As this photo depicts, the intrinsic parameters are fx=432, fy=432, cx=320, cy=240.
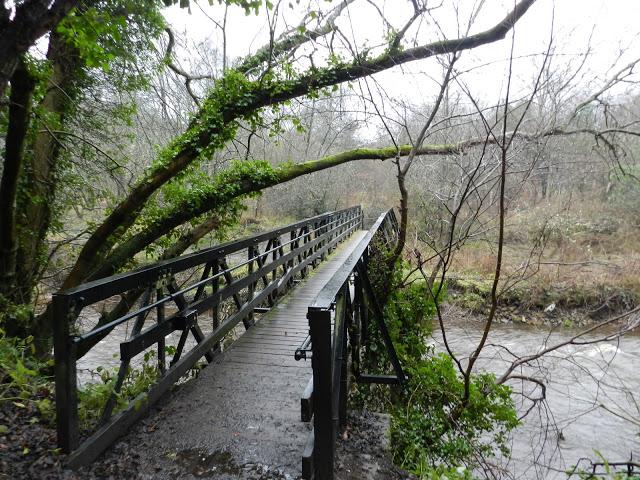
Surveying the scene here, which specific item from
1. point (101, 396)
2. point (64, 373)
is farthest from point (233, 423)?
point (64, 373)

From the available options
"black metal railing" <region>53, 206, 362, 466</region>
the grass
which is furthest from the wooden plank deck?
the grass

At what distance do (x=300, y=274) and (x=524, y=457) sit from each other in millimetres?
5370

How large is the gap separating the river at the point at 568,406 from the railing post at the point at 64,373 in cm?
384

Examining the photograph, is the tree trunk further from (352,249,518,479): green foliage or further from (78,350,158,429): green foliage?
(352,249,518,479): green foliage

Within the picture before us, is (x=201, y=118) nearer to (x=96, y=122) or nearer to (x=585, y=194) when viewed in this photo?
(x=96, y=122)

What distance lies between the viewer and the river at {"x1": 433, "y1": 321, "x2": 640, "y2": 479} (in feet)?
20.0

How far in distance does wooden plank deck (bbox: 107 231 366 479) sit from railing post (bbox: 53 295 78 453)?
1.52ft

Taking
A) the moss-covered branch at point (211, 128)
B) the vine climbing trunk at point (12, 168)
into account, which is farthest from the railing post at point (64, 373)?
the moss-covered branch at point (211, 128)

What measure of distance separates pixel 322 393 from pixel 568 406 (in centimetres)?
816

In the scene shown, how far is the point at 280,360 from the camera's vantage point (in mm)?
Result: 4703

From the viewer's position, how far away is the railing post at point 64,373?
8.49 ft

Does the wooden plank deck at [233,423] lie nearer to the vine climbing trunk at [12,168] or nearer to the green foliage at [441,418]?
the green foliage at [441,418]

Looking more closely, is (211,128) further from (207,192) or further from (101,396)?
(101,396)

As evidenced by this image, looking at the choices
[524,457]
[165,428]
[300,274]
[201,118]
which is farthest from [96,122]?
[524,457]
